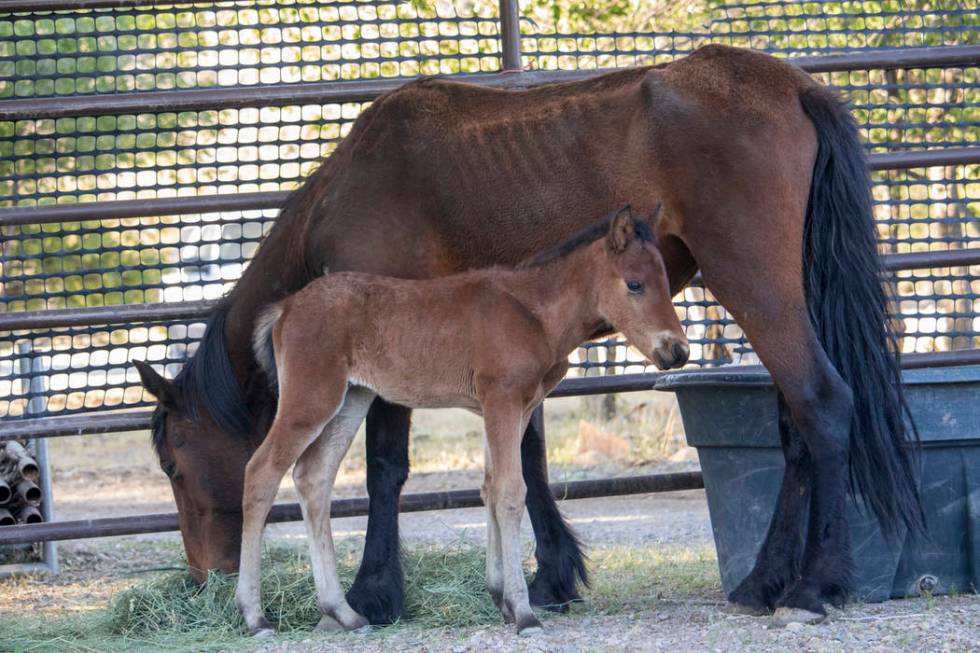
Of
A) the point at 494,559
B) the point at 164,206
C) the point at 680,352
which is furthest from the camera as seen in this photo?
the point at 164,206

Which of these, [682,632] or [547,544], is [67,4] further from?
[682,632]

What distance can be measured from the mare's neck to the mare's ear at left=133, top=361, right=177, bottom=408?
166 centimetres

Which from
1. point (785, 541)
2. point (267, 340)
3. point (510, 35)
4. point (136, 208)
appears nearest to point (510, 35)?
point (510, 35)

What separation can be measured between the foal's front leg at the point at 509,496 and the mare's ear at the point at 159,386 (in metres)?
1.60

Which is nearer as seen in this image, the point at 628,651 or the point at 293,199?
the point at 628,651

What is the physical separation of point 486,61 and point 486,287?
17.8 ft

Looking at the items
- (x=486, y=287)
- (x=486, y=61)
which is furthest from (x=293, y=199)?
(x=486, y=61)

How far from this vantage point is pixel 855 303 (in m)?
4.56

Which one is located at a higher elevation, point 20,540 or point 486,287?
point 486,287

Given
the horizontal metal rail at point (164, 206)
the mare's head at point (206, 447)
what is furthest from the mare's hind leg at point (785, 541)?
the mare's head at point (206, 447)

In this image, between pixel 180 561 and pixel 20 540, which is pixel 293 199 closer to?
pixel 180 561

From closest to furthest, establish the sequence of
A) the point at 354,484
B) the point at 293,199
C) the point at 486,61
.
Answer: the point at 293,199
the point at 486,61
the point at 354,484

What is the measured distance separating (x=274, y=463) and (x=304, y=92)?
2.24m

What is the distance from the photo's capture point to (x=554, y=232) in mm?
4762
